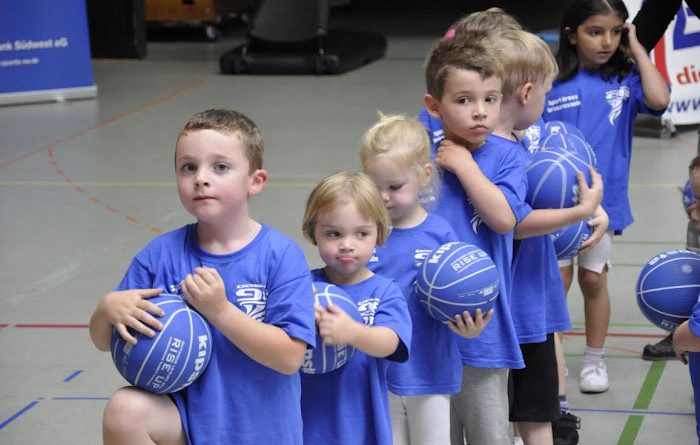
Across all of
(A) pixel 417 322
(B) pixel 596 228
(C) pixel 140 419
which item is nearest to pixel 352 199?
(A) pixel 417 322

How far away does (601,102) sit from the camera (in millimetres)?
4402

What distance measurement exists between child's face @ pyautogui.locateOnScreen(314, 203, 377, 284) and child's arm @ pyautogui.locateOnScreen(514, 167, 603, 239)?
26.3 inches

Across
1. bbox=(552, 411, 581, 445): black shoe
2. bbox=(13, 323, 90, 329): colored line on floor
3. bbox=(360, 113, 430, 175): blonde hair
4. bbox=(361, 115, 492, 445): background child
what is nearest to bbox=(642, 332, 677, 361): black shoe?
bbox=(552, 411, 581, 445): black shoe

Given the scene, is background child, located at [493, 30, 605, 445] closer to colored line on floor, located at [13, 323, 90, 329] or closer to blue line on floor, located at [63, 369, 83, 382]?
blue line on floor, located at [63, 369, 83, 382]

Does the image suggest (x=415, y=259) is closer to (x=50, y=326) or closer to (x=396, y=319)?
(x=396, y=319)

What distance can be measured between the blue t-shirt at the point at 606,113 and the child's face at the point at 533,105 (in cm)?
103

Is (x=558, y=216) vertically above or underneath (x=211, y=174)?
underneath

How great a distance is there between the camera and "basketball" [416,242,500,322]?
9.52ft

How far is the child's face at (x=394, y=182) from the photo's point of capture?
2.99 metres

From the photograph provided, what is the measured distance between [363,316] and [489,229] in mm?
660

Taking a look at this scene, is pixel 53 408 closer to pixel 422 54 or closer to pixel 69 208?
pixel 69 208

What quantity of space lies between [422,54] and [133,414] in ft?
41.9

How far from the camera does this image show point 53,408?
4.45 m

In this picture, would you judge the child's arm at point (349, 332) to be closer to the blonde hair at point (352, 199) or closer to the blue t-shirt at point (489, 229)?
the blonde hair at point (352, 199)
